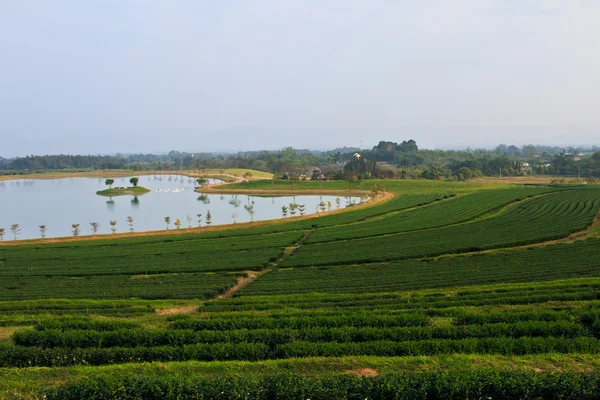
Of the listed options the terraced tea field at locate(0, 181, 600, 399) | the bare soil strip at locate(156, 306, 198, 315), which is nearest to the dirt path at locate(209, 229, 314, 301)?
the terraced tea field at locate(0, 181, 600, 399)

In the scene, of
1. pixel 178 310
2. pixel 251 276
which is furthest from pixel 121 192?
pixel 178 310

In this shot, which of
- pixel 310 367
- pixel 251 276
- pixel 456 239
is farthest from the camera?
pixel 456 239

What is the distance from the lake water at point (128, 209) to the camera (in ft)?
188

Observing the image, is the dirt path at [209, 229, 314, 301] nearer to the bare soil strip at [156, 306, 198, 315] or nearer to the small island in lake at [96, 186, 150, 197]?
the bare soil strip at [156, 306, 198, 315]

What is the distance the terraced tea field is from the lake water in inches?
980

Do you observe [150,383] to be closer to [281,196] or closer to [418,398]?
[418,398]

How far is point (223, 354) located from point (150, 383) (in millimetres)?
2498

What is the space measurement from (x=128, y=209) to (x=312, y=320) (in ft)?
227

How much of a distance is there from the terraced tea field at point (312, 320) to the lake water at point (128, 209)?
24.9 m

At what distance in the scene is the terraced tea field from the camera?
25.0 ft

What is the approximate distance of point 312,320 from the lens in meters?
12.1

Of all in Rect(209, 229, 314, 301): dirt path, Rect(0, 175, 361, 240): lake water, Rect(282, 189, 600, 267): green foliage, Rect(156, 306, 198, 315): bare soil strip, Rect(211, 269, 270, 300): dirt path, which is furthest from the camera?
Rect(0, 175, 361, 240): lake water

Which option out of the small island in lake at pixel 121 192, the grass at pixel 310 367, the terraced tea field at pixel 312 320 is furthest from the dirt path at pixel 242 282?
the small island in lake at pixel 121 192

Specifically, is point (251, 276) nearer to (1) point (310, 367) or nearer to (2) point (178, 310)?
(2) point (178, 310)
